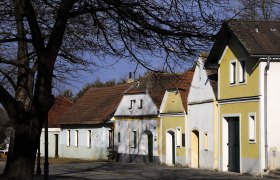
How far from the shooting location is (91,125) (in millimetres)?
59750

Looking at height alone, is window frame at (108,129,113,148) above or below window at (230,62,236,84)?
below

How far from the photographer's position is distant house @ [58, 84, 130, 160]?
57875 mm

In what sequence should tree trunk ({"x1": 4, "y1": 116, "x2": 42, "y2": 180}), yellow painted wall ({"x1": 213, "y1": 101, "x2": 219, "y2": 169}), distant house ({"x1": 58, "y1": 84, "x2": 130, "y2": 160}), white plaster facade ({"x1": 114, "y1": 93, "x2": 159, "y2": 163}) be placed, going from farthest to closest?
distant house ({"x1": 58, "y1": 84, "x2": 130, "y2": 160})
white plaster facade ({"x1": 114, "y1": 93, "x2": 159, "y2": 163})
yellow painted wall ({"x1": 213, "y1": 101, "x2": 219, "y2": 169})
tree trunk ({"x1": 4, "y1": 116, "x2": 42, "y2": 180})

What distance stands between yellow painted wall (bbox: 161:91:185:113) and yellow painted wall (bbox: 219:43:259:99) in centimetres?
712

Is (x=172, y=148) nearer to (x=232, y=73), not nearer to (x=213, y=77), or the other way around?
(x=213, y=77)

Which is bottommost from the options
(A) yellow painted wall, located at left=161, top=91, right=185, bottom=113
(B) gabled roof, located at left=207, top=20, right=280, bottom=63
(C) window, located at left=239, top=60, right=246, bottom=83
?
(A) yellow painted wall, located at left=161, top=91, right=185, bottom=113

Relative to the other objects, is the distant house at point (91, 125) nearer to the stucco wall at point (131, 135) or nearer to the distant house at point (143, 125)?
the stucco wall at point (131, 135)

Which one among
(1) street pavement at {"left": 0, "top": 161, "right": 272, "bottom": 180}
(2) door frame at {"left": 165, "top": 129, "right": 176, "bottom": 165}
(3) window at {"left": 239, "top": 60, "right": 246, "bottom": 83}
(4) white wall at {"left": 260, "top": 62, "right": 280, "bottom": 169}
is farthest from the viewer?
(2) door frame at {"left": 165, "top": 129, "right": 176, "bottom": 165}

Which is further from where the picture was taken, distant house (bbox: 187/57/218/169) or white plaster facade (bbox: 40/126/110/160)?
white plaster facade (bbox: 40/126/110/160)

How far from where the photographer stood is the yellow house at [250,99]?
107 ft

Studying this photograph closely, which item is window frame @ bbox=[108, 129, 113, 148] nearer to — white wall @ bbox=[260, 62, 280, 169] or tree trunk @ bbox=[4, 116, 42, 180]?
white wall @ bbox=[260, 62, 280, 169]

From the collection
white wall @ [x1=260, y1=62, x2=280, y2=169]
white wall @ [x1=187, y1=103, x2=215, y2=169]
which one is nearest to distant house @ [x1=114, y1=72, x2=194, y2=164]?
white wall @ [x1=187, y1=103, x2=215, y2=169]

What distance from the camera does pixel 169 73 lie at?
12.0 m

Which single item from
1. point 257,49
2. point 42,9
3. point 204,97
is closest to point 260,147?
point 257,49
